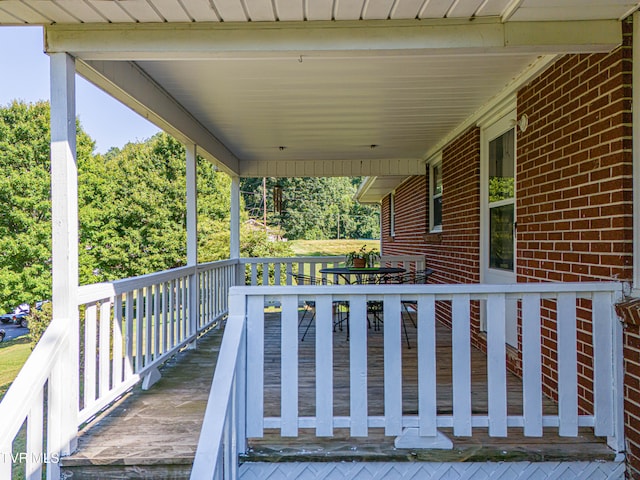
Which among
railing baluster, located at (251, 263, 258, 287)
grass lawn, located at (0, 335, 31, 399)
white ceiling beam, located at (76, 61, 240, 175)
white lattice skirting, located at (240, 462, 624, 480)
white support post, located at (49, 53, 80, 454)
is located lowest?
grass lawn, located at (0, 335, 31, 399)

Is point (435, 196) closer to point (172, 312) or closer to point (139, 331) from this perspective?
point (172, 312)

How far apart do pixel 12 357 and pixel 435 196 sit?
14649mm

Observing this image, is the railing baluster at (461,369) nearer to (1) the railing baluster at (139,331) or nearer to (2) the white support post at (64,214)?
(2) the white support post at (64,214)

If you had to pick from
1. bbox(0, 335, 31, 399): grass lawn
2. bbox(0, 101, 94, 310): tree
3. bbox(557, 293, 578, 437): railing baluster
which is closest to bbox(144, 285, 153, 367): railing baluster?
bbox(557, 293, 578, 437): railing baluster

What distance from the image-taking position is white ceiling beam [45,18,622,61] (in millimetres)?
2424

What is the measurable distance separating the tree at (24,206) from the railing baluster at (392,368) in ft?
54.9

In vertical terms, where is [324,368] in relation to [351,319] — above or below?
below

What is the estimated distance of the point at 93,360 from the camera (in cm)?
272

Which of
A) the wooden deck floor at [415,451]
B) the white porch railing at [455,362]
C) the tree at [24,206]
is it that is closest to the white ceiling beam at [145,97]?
the white porch railing at [455,362]

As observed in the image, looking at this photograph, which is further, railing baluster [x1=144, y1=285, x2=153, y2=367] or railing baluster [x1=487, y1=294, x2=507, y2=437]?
railing baluster [x1=144, y1=285, x2=153, y2=367]

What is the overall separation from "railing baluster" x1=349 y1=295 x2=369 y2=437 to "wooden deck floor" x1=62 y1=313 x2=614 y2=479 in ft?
0.42

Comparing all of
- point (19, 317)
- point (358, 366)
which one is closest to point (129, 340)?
point (358, 366)

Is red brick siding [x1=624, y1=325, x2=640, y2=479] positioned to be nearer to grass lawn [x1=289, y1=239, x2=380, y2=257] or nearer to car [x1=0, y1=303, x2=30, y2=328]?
car [x1=0, y1=303, x2=30, y2=328]

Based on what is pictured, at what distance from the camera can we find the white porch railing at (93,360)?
203cm
